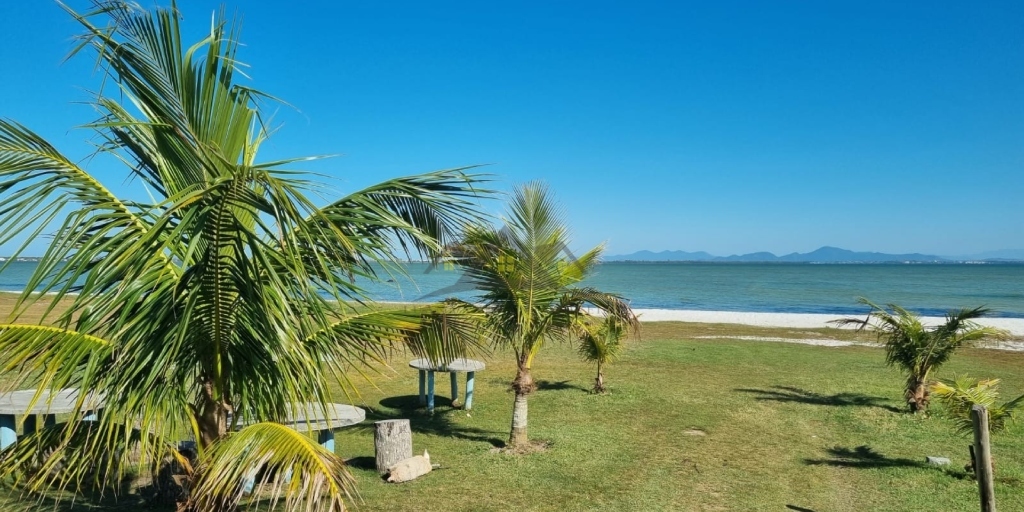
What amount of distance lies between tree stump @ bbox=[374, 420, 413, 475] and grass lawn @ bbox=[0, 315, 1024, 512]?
0.75 feet

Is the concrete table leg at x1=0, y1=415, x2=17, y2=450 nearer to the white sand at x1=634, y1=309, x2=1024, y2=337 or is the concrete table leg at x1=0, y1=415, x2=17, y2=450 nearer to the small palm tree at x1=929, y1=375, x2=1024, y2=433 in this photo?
the small palm tree at x1=929, y1=375, x2=1024, y2=433

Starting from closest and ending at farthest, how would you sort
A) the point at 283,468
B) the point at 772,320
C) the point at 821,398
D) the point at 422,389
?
1. the point at 283,468
2. the point at 422,389
3. the point at 821,398
4. the point at 772,320

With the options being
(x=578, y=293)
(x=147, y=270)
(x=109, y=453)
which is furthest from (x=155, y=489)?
(x=578, y=293)

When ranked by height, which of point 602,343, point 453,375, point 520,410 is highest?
point 602,343

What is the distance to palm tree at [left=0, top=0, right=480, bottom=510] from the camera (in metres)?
3.33

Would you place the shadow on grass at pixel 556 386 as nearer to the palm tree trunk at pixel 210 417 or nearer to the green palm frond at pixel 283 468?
the palm tree trunk at pixel 210 417

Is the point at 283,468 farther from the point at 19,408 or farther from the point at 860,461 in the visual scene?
the point at 860,461

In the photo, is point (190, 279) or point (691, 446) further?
point (691, 446)

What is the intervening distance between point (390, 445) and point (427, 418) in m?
3.09

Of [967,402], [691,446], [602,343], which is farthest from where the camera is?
[602,343]

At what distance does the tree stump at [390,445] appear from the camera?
25.8 ft

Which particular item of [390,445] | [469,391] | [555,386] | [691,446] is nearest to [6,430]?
[390,445]

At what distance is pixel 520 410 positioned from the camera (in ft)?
29.2

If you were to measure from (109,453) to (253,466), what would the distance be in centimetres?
127
